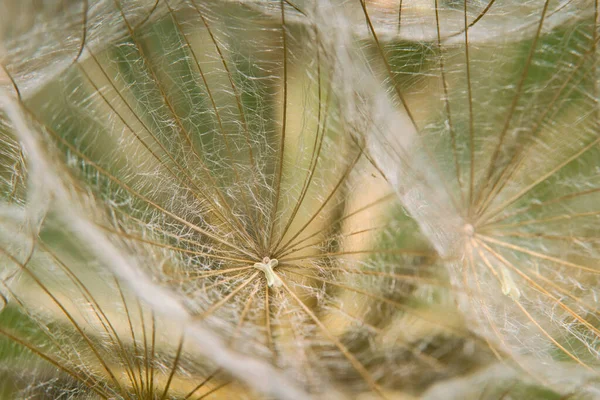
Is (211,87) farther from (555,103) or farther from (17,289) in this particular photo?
(555,103)

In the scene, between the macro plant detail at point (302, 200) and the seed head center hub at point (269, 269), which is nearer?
the macro plant detail at point (302, 200)

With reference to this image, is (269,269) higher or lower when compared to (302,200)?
lower

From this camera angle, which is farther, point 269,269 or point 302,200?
point 302,200

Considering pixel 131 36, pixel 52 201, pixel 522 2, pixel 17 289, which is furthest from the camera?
pixel 522 2

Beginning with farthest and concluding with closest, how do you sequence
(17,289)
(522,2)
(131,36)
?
(522,2), (131,36), (17,289)

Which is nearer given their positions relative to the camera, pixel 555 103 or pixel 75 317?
pixel 75 317

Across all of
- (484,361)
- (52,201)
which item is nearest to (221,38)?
(52,201)

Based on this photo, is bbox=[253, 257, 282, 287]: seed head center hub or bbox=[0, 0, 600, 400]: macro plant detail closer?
bbox=[0, 0, 600, 400]: macro plant detail

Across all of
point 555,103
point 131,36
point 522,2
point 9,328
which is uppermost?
point 522,2
